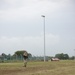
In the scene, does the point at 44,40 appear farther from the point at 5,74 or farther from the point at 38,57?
the point at 5,74

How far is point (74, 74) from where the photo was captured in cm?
2230

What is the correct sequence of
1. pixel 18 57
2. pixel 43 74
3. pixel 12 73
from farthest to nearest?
pixel 18 57, pixel 12 73, pixel 43 74

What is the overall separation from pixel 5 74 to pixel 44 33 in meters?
39.6

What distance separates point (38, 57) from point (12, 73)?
69.8 metres

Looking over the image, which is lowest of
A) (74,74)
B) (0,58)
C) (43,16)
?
(74,74)

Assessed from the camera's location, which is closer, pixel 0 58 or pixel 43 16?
pixel 43 16

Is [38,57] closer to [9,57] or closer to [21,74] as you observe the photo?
[9,57]

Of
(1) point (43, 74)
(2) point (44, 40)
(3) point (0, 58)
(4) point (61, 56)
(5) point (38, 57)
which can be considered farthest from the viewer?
(4) point (61, 56)

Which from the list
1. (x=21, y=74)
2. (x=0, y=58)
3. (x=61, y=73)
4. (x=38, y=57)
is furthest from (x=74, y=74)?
(x=38, y=57)

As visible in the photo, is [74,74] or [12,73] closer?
[74,74]

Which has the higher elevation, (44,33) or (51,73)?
(44,33)

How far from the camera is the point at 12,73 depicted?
23859 millimetres

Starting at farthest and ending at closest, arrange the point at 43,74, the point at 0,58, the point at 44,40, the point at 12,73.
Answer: the point at 0,58, the point at 44,40, the point at 12,73, the point at 43,74

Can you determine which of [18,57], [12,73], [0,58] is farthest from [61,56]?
[12,73]
